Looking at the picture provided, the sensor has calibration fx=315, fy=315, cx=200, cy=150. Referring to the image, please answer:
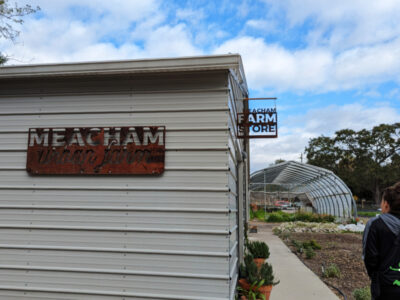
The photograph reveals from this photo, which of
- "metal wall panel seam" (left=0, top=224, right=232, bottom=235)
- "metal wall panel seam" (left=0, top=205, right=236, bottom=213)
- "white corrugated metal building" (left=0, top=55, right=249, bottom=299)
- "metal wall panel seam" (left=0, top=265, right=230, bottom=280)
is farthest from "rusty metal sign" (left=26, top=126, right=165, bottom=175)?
"metal wall panel seam" (left=0, top=265, right=230, bottom=280)

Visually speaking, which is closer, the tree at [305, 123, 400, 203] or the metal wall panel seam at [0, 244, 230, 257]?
the metal wall panel seam at [0, 244, 230, 257]

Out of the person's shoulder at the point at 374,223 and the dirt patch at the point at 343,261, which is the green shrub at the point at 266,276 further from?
the person's shoulder at the point at 374,223

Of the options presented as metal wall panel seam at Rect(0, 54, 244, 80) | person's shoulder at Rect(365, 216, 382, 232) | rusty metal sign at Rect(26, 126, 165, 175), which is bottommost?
person's shoulder at Rect(365, 216, 382, 232)

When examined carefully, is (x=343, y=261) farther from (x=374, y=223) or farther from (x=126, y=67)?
(x=126, y=67)

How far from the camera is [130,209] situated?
12.6ft

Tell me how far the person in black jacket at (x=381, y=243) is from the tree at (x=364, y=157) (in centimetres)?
4090

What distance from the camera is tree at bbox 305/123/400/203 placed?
38.8 metres

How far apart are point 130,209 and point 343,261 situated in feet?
23.1

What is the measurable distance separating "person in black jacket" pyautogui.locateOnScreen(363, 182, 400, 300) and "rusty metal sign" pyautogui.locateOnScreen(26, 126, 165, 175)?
2.30 meters

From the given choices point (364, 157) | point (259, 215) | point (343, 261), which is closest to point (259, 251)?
point (343, 261)

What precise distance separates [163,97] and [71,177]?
1.55m

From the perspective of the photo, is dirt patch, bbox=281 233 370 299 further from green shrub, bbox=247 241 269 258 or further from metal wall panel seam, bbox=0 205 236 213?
metal wall panel seam, bbox=0 205 236 213

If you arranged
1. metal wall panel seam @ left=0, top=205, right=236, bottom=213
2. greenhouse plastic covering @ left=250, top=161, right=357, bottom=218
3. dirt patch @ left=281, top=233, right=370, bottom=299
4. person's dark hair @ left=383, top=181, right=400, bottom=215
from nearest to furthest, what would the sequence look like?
person's dark hair @ left=383, top=181, right=400, bottom=215 → metal wall panel seam @ left=0, top=205, right=236, bottom=213 → dirt patch @ left=281, top=233, right=370, bottom=299 → greenhouse plastic covering @ left=250, top=161, right=357, bottom=218

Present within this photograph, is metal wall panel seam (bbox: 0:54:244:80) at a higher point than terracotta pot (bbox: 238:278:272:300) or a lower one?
higher
